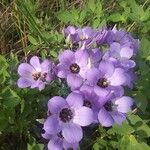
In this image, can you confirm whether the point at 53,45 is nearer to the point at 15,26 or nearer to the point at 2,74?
the point at 2,74

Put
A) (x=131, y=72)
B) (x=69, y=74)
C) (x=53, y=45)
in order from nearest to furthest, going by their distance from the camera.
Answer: (x=69, y=74) → (x=131, y=72) → (x=53, y=45)

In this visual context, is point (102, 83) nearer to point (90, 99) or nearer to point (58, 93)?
point (90, 99)

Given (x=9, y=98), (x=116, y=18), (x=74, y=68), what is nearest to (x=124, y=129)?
(x=74, y=68)

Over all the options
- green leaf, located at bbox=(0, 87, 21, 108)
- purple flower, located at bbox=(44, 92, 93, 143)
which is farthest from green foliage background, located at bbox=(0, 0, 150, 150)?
purple flower, located at bbox=(44, 92, 93, 143)

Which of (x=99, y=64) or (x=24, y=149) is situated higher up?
(x=99, y=64)

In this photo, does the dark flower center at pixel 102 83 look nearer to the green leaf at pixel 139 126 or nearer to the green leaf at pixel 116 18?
the green leaf at pixel 139 126

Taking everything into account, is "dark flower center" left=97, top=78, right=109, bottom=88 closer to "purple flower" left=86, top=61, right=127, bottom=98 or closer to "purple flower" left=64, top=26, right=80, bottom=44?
"purple flower" left=86, top=61, right=127, bottom=98

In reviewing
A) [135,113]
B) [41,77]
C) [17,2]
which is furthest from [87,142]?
[17,2]

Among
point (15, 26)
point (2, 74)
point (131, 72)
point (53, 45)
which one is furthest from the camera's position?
point (15, 26)

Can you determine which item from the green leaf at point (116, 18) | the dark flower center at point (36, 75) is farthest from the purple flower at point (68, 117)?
the green leaf at point (116, 18)
